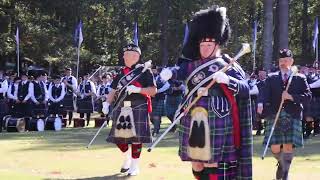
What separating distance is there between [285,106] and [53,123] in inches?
396

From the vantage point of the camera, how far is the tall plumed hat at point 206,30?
19.2ft

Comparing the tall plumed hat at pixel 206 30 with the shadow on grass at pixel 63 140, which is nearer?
the tall plumed hat at pixel 206 30

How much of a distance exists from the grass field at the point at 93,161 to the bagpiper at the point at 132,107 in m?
0.48

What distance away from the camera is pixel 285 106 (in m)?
8.24

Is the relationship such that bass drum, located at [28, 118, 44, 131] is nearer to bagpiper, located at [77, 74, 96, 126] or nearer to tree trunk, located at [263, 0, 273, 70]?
bagpiper, located at [77, 74, 96, 126]

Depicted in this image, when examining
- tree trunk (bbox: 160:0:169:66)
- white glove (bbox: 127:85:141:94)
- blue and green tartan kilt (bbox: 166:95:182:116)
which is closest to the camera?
white glove (bbox: 127:85:141:94)

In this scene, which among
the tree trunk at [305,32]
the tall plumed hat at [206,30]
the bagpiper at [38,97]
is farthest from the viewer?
the tree trunk at [305,32]

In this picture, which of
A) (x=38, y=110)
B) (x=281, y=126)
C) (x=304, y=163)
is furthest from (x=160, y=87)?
(x=281, y=126)

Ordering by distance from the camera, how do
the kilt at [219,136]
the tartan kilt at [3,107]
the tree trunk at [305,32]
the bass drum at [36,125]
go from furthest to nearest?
the tree trunk at [305,32] → the tartan kilt at [3,107] → the bass drum at [36,125] → the kilt at [219,136]

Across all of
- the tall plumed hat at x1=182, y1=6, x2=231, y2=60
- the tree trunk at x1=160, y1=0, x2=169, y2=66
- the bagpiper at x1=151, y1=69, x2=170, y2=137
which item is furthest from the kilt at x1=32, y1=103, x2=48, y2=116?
the tree trunk at x1=160, y1=0, x2=169, y2=66

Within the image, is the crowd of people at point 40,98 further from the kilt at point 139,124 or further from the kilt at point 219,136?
the kilt at point 219,136

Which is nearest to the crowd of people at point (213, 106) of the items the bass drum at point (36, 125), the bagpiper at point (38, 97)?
the bass drum at point (36, 125)

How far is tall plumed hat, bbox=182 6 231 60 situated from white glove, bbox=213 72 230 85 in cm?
41

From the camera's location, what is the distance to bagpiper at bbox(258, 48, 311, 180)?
8.16 meters
